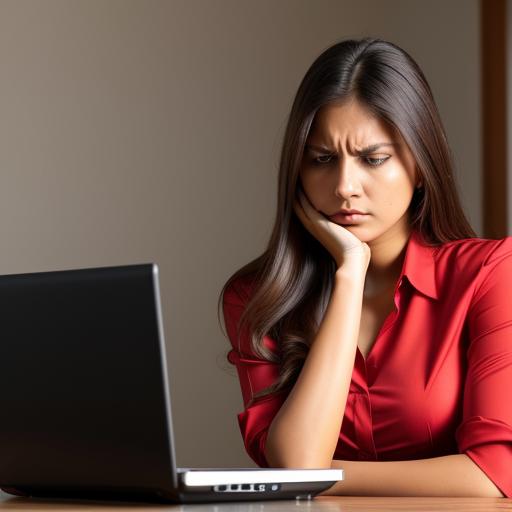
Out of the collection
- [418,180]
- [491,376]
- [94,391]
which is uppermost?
[418,180]

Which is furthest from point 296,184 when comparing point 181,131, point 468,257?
point 181,131

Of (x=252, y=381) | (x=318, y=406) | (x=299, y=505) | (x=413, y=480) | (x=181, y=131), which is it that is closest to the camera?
(x=299, y=505)

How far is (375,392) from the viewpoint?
1961 millimetres

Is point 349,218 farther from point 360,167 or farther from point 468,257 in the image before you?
point 468,257

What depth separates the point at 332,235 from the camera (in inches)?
79.1

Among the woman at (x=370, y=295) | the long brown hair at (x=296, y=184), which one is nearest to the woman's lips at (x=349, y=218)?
the woman at (x=370, y=295)

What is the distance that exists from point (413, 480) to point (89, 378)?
2.07 ft

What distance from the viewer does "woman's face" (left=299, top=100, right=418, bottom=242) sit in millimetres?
1934

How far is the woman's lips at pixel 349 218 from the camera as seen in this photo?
198 cm

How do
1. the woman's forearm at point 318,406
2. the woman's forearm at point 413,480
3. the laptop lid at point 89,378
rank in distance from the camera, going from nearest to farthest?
the laptop lid at point 89,378 < the woman's forearm at point 413,480 < the woman's forearm at point 318,406

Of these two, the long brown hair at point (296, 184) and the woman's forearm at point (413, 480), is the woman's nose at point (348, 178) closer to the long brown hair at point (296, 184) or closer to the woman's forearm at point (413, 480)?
the long brown hair at point (296, 184)

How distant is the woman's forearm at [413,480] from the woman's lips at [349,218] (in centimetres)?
53

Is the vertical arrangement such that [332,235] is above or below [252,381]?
above

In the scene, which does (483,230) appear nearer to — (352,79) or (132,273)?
(352,79)
